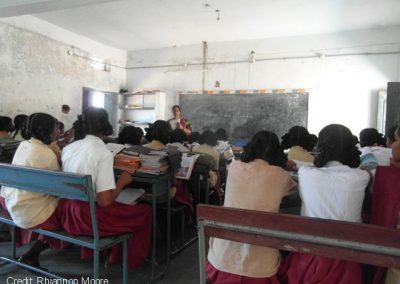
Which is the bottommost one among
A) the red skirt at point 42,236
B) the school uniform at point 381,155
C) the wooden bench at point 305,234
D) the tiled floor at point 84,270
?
the tiled floor at point 84,270

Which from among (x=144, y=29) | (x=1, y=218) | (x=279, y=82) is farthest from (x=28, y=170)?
(x=279, y=82)

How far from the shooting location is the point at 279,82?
608 centimetres

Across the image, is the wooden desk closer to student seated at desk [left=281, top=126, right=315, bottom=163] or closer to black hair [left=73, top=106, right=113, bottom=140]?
black hair [left=73, top=106, right=113, bottom=140]

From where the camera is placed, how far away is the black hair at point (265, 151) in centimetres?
159

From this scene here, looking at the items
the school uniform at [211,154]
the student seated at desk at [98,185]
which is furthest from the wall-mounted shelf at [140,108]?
the student seated at desk at [98,185]

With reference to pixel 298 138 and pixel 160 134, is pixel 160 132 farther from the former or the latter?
pixel 298 138

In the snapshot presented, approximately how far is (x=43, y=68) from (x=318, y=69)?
5101 millimetres

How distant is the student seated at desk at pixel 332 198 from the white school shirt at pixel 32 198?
4.76 feet

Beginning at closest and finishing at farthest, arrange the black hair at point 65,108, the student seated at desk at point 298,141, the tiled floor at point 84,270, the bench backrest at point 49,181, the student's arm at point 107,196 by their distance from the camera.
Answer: the bench backrest at point 49,181 → the student's arm at point 107,196 → the tiled floor at point 84,270 → the student seated at desk at point 298,141 → the black hair at point 65,108

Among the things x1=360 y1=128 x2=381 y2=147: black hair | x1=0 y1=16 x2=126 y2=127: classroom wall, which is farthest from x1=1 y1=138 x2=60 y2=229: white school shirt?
x1=0 y1=16 x2=126 y2=127: classroom wall

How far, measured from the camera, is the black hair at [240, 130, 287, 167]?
159 cm

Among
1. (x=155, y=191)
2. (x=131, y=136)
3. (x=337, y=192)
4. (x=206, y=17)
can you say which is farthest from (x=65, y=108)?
(x=337, y=192)

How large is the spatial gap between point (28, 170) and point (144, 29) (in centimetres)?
480

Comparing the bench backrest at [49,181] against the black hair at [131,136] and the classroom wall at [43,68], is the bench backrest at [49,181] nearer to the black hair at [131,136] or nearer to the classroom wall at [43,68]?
the black hair at [131,136]
